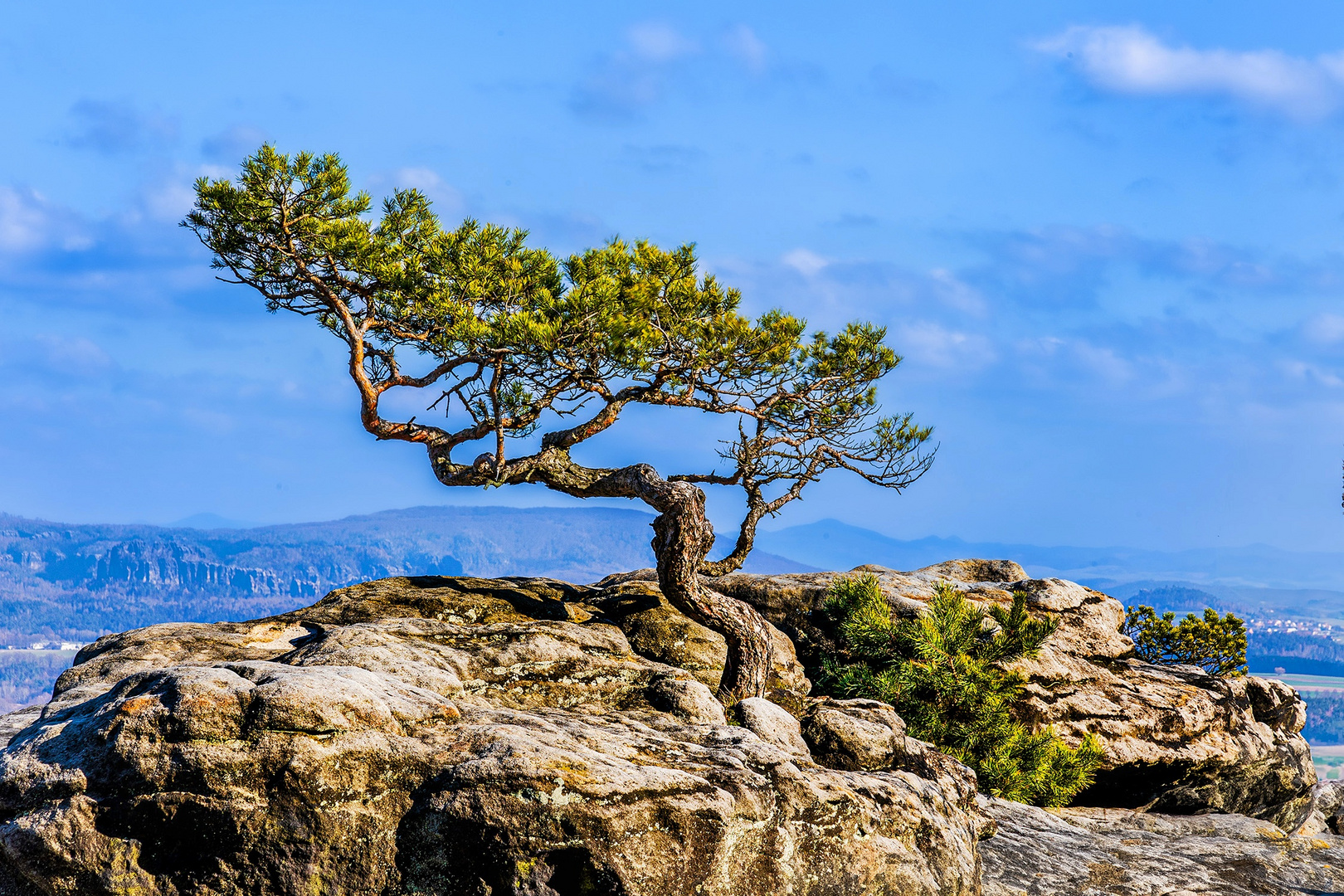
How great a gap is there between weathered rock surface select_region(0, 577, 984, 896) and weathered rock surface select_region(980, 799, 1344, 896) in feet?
5.65

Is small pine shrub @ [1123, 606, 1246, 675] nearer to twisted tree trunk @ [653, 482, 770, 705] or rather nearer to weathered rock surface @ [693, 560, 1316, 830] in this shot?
weathered rock surface @ [693, 560, 1316, 830]

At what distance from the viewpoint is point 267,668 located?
9.20 m

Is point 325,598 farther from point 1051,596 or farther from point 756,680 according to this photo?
point 1051,596

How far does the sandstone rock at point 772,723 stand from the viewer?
12109 mm

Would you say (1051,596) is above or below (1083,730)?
above

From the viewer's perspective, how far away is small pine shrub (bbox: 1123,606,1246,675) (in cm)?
3164

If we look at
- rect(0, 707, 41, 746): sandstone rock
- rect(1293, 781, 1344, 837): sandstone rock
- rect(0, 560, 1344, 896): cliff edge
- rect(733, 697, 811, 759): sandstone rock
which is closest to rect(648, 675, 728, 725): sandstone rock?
rect(0, 560, 1344, 896): cliff edge

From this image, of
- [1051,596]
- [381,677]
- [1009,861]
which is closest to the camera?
[381,677]

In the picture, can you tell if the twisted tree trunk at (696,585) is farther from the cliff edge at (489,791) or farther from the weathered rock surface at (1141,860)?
the weathered rock surface at (1141,860)

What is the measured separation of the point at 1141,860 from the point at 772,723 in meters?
5.16

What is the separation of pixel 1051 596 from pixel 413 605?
14.7 m

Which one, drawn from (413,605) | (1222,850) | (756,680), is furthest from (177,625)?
(1222,850)

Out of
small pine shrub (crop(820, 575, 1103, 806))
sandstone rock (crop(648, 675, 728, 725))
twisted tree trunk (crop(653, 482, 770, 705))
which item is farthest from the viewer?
twisted tree trunk (crop(653, 482, 770, 705))

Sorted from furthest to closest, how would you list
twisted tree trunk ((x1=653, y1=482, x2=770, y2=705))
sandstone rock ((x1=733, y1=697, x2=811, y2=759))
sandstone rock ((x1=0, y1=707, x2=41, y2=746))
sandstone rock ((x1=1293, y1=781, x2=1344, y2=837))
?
1. sandstone rock ((x1=1293, y1=781, x2=1344, y2=837))
2. twisted tree trunk ((x1=653, y1=482, x2=770, y2=705))
3. sandstone rock ((x1=733, y1=697, x2=811, y2=759))
4. sandstone rock ((x1=0, y1=707, x2=41, y2=746))
